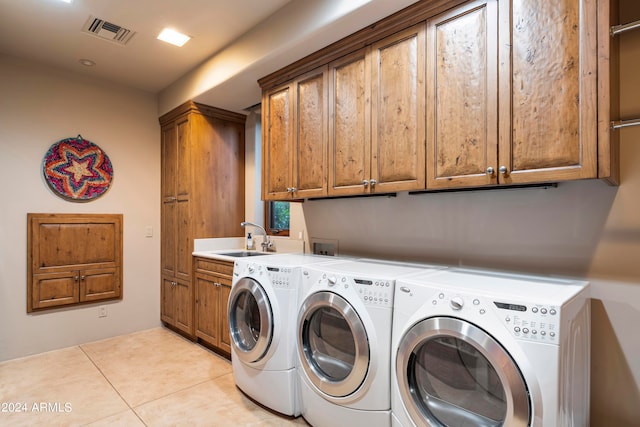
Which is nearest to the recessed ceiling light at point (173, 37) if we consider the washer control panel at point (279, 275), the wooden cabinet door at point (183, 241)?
the wooden cabinet door at point (183, 241)

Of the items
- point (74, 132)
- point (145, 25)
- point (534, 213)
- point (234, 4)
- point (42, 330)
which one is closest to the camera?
point (534, 213)

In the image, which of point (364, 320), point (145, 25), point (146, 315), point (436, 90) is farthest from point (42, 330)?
point (436, 90)

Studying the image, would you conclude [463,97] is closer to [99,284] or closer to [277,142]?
[277,142]

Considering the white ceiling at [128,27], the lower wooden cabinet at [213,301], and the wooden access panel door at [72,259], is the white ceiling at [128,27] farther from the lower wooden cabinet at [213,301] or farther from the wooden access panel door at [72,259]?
the lower wooden cabinet at [213,301]

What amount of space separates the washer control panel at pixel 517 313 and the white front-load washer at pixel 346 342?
363 mm

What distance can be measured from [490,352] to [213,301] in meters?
2.51

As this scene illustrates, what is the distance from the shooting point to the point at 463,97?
1.67 metres

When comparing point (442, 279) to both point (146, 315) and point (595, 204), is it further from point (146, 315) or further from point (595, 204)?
point (146, 315)

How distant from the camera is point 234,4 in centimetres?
234

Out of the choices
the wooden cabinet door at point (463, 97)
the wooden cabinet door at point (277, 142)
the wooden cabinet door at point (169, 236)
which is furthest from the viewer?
the wooden cabinet door at point (169, 236)

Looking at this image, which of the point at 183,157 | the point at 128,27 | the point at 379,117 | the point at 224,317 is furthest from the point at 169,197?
the point at 379,117

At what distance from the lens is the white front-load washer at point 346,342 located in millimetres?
1590

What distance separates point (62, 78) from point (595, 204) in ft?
14.4

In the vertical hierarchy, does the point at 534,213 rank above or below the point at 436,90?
below
